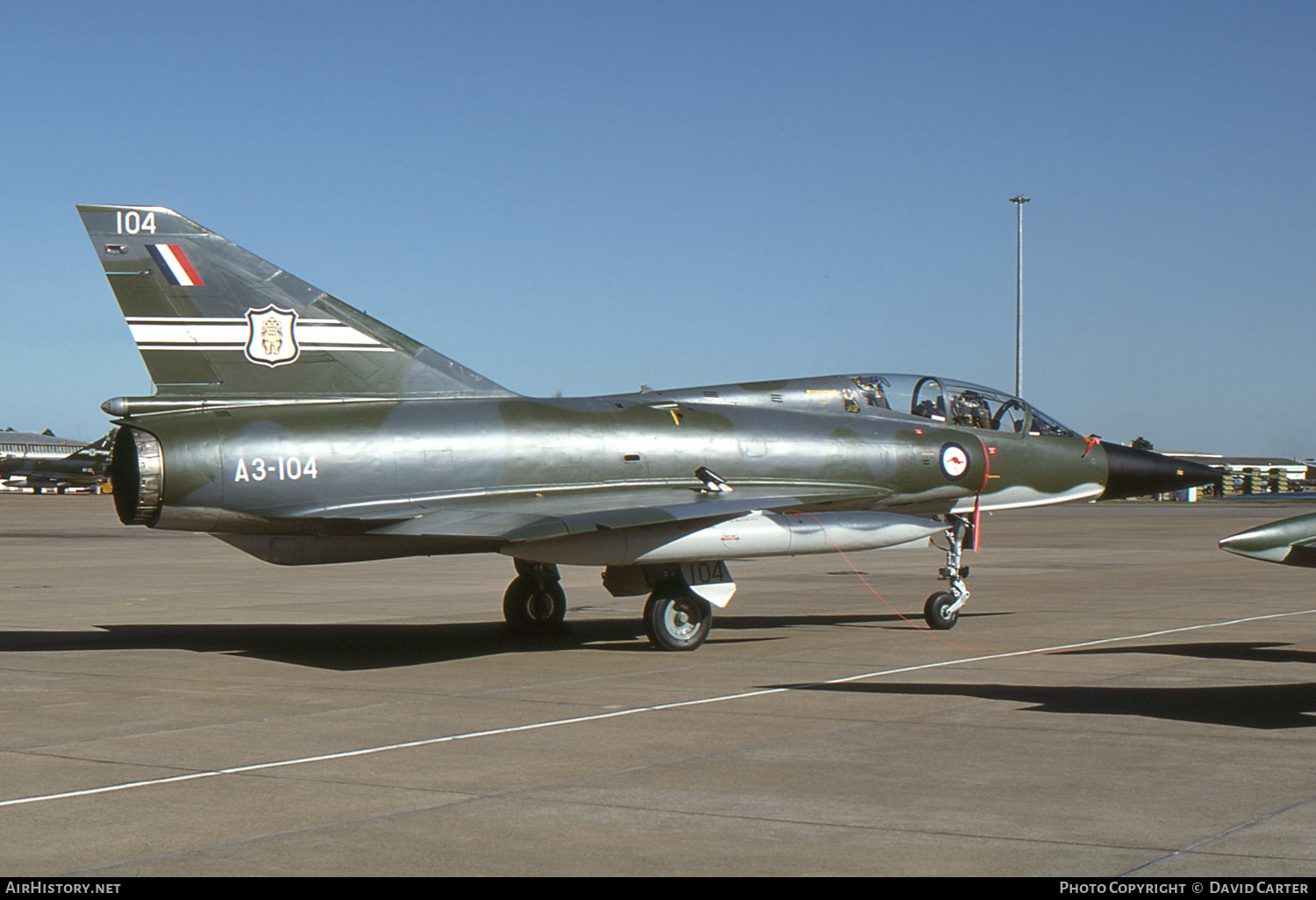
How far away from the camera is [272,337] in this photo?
42.4ft

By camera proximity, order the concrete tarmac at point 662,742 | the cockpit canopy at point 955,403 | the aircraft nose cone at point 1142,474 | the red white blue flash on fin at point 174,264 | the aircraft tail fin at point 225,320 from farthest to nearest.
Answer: the aircraft nose cone at point 1142,474
the cockpit canopy at point 955,403
the red white blue flash on fin at point 174,264
the aircraft tail fin at point 225,320
the concrete tarmac at point 662,742

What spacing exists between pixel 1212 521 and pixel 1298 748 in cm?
4402

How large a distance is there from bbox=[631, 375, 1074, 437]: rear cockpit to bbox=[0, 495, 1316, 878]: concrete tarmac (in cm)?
249

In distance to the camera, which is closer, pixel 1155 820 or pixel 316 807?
pixel 1155 820

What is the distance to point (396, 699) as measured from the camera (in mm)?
10172

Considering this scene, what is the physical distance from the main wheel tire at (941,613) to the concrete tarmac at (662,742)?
279 mm

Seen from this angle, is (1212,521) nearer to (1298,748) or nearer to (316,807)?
(1298,748)

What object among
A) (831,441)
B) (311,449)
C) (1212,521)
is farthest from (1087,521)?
(311,449)

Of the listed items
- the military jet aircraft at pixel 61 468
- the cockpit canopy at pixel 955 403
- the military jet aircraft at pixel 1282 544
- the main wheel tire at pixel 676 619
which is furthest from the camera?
the military jet aircraft at pixel 61 468

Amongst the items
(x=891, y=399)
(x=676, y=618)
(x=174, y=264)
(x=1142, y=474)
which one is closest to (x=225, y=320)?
(x=174, y=264)

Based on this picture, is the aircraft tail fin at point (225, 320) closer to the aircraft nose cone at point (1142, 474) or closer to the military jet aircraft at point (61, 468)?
the aircraft nose cone at point (1142, 474)

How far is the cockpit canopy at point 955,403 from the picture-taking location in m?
15.8

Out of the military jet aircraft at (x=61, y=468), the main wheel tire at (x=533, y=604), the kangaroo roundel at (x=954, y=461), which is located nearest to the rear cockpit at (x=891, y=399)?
the kangaroo roundel at (x=954, y=461)
